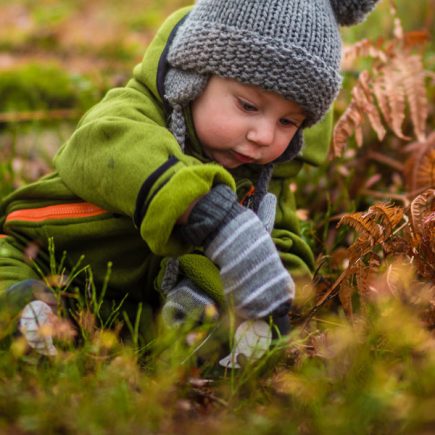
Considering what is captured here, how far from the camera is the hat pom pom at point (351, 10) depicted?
8.75 feet

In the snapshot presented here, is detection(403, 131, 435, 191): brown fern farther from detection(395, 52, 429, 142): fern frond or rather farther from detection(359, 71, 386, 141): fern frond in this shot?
detection(359, 71, 386, 141): fern frond

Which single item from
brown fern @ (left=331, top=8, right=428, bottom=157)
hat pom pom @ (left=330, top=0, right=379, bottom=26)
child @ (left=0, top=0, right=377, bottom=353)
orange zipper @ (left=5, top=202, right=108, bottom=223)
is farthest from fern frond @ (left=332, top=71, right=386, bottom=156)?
orange zipper @ (left=5, top=202, right=108, bottom=223)

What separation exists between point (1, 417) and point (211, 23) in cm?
145

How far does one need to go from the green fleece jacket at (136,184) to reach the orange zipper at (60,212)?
1 cm

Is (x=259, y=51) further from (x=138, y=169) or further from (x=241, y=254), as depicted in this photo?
(x=241, y=254)

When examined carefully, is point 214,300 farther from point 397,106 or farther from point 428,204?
point 397,106

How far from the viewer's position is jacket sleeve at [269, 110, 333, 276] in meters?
2.77

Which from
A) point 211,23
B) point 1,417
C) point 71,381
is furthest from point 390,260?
point 1,417

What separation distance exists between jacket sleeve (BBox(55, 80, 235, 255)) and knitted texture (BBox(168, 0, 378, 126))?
29 centimetres

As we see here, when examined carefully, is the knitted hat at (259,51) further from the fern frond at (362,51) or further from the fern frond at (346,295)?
the fern frond at (362,51)

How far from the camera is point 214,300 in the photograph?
8.07ft

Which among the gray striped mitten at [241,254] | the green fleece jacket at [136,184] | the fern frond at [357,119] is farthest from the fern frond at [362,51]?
the gray striped mitten at [241,254]

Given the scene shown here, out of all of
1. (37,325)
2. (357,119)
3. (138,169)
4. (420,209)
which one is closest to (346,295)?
(420,209)

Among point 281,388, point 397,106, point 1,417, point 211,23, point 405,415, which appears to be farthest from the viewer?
point 397,106
